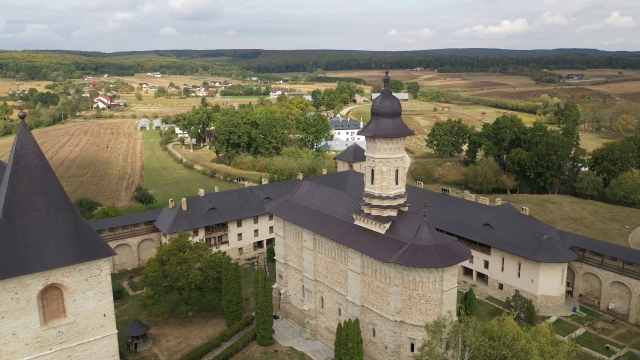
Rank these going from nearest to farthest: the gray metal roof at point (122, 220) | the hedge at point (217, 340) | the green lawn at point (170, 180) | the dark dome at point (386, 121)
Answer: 1. the dark dome at point (386, 121)
2. the hedge at point (217, 340)
3. the gray metal roof at point (122, 220)
4. the green lawn at point (170, 180)

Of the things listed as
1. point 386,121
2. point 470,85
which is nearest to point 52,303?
point 386,121

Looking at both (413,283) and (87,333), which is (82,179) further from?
(413,283)

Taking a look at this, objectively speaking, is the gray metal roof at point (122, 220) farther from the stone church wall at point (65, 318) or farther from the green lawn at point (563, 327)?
the green lawn at point (563, 327)

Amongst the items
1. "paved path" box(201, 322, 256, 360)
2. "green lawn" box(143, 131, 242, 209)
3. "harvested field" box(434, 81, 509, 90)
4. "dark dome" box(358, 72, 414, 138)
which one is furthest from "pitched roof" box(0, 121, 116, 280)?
"harvested field" box(434, 81, 509, 90)

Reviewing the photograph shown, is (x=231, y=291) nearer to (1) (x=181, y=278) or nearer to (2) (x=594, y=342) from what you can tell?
(1) (x=181, y=278)

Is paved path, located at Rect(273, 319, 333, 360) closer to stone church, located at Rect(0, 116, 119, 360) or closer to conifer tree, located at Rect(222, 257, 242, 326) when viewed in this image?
conifer tree, located at Rect(222, 257, 242, 326)

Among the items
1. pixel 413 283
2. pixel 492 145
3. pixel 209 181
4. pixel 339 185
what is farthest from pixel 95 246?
→ pixel 492 145

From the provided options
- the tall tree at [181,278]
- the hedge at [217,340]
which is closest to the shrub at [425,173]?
the tall tree at [181,278]
